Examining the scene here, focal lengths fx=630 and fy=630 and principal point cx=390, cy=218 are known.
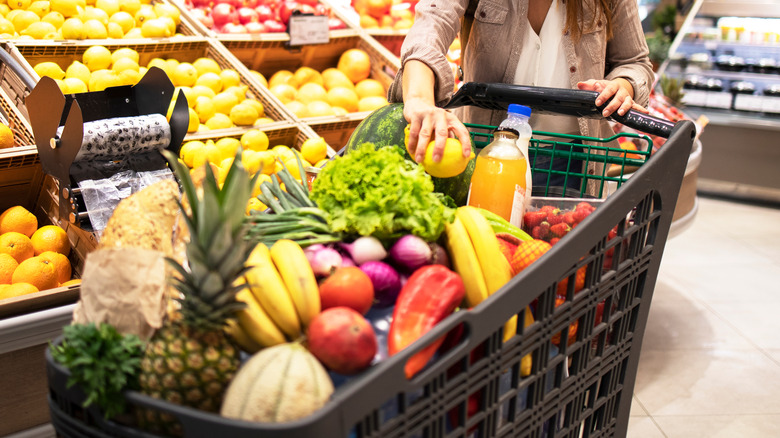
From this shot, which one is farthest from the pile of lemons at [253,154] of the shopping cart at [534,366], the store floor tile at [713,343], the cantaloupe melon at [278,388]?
the store floor tile at [713,343]

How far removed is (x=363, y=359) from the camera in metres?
0.91

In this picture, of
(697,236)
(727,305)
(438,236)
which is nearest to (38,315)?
(438,236)

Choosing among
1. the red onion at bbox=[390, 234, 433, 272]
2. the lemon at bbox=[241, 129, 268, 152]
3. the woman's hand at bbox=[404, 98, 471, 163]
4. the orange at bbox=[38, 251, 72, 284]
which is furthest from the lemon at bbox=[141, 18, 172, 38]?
the red onion at bbox=[390, 234, 433, 272]

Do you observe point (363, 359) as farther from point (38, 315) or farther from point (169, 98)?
point (169, 98)

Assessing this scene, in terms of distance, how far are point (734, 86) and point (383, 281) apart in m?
5.92

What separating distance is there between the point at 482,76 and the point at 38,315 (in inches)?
59.9

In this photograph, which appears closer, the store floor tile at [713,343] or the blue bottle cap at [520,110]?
the blue bottle cap at [520,110]

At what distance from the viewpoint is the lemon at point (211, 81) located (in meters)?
3.06

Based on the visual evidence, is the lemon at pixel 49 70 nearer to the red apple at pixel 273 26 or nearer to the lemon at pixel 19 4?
the lemon at pixel 19 4

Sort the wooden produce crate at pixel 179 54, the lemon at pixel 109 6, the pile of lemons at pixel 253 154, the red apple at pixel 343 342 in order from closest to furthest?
1. the red apple at pixel 343 342
2. the pile of lemons at pixel 253 154
3. the wooden produce crate at pixel 179 54
4. the lemon at pixel 109 6

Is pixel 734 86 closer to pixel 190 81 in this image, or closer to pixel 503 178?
pixel 190 81

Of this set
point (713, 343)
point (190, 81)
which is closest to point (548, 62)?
point (190, 81)

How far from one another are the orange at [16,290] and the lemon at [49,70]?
49.9 inches

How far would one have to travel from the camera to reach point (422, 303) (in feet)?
3.36
